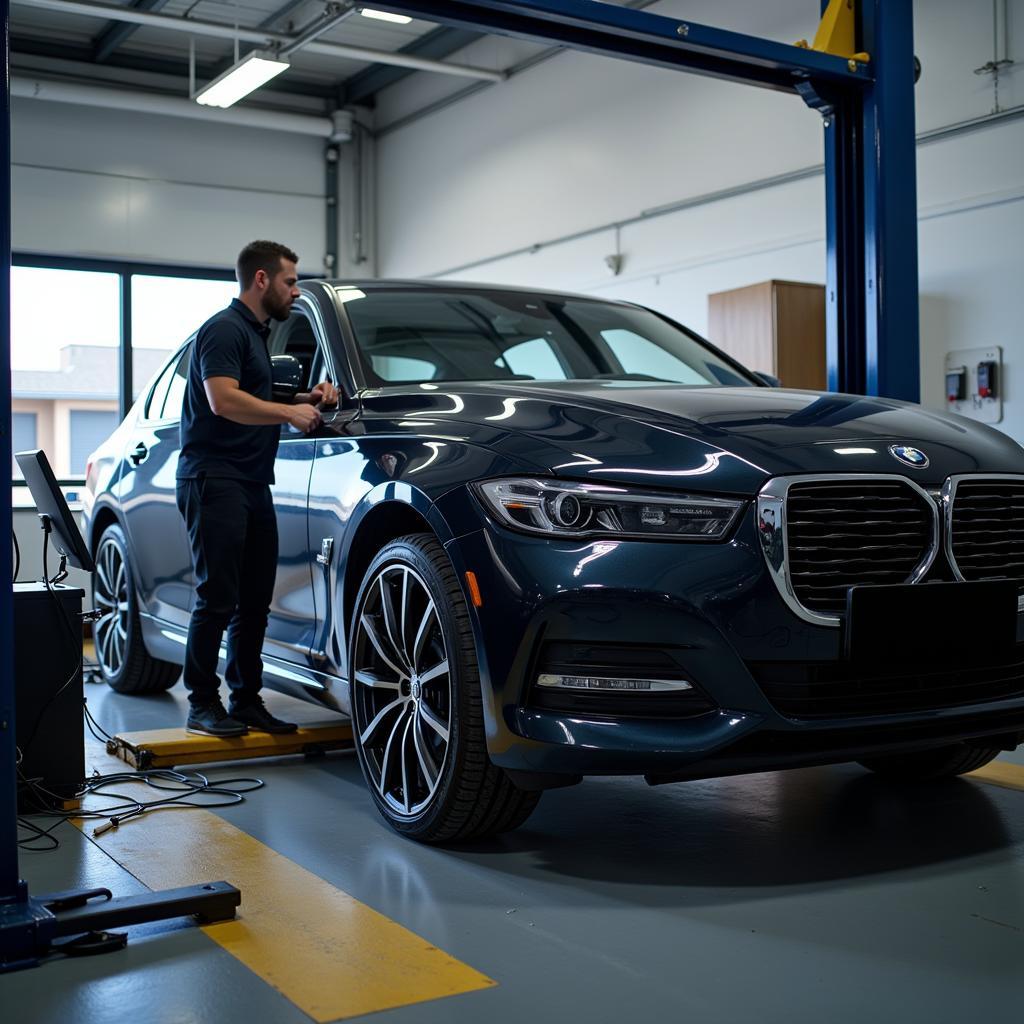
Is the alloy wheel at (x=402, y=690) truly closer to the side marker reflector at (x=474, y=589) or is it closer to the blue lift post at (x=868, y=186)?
the side marker reflector at (x=474, y=589)

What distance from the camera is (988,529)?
3.20 m

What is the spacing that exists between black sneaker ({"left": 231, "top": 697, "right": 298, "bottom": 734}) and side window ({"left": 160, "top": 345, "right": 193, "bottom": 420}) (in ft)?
4.38

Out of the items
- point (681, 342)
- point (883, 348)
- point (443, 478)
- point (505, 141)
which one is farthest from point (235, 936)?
point (505, 141)

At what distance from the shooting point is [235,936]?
267cm

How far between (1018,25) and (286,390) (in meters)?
5.60

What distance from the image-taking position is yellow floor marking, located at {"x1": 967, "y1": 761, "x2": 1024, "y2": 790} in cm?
407

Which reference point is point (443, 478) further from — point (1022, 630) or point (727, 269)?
point (727, 269)

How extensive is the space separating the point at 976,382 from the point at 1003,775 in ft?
14.1

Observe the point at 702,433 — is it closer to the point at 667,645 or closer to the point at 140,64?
the point at 667,645

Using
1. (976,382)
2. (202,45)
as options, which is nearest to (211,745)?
(976,382)

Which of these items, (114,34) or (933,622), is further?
(114,34)

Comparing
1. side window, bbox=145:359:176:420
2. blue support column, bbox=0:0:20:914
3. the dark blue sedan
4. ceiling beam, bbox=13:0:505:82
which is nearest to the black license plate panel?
the dark blue sedan

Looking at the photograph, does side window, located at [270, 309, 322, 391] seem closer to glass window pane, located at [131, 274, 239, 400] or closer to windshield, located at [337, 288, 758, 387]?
windshield, located at [337, 288, 758, 387]

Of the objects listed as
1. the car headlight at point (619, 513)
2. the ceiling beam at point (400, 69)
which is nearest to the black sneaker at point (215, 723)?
the car headlight at point (619, 513)
